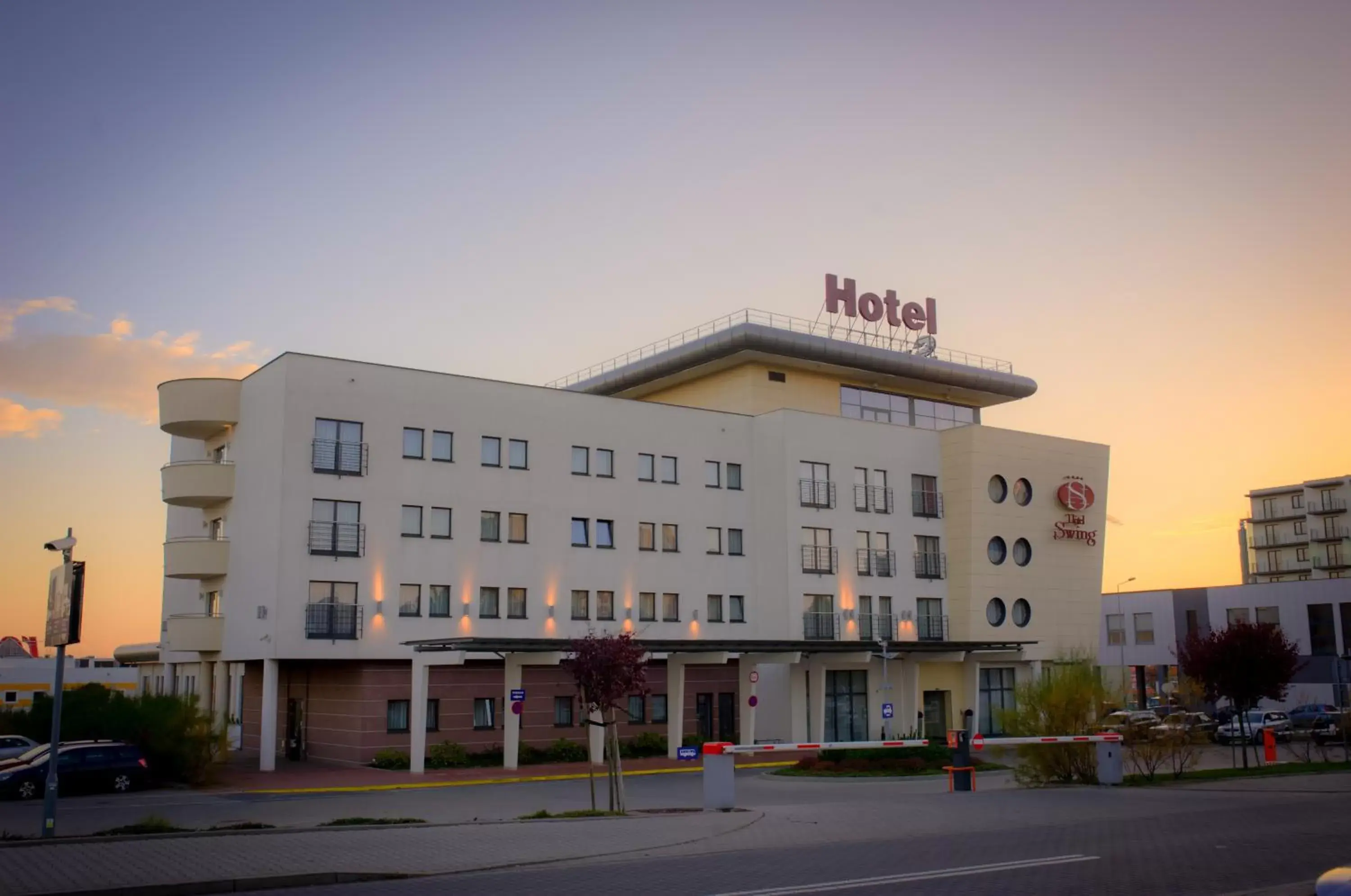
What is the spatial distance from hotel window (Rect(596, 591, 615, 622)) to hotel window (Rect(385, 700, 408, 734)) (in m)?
8.22

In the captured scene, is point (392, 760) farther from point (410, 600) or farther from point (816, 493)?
point (816, 493)

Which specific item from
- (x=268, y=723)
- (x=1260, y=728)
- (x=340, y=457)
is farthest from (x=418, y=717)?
(x=1260, y=728)

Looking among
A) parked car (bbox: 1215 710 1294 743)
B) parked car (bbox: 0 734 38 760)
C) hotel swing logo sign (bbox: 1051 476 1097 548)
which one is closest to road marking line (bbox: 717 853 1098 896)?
parked car (bbox: 0 734 38 760)

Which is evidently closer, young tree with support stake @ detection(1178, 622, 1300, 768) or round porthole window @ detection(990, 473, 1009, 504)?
young tree with support stake @ detection(1178, 622, 1300, 768)

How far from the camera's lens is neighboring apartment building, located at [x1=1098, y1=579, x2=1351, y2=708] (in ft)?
253

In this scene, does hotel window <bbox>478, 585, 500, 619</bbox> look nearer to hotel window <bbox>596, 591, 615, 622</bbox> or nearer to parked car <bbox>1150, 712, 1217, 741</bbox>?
hotel window <bbox>596, 591, 615, 622</bbox>

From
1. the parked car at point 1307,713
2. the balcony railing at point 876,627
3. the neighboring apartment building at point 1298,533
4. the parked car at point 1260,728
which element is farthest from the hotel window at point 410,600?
the neighboring apartment building at point 1298,533

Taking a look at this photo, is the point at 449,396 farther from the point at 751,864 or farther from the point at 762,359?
the point at 751,864

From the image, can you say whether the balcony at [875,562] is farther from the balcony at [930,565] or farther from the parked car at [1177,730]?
the parked car at [1177,730]

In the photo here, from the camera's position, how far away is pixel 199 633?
42156 millimetres

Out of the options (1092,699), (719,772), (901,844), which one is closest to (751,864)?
(901,844)

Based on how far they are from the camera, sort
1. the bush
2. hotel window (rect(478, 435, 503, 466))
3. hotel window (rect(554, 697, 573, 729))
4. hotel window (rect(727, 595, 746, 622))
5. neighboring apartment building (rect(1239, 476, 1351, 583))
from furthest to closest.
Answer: neighboring apartment building (rect(1239, 476, 1351, 583))
hotel window (rect(727, 595, 746, 622))
hotel window (rect(554, 697, 573, 729))
hotel window (rect(478, 435, 503, 466))
the bush

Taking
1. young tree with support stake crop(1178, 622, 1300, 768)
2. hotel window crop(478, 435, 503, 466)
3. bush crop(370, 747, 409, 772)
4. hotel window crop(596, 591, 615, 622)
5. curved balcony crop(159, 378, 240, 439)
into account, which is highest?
curved balcony crop(159, 378, 240, 439)

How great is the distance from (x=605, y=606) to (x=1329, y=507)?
9767 centimetres
